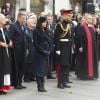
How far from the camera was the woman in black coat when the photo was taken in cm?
978

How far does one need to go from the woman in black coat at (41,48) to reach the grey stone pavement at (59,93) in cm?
41

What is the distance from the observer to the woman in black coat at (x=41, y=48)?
9.78m

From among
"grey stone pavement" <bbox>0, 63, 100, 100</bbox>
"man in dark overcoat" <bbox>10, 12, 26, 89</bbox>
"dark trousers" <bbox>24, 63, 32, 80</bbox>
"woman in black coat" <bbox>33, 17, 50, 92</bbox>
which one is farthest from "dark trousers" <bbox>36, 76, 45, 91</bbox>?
"dark trousers" <bbox>24, 63, 32, 80</bbox>

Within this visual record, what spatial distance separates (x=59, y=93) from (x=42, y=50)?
107 centimetres

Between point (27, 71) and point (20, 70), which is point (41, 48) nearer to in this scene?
point (20, 70)

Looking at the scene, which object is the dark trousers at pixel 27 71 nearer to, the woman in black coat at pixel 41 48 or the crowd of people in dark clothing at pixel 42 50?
the crowd of people in dark clothing at pixel 42 50

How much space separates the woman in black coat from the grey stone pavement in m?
0.41

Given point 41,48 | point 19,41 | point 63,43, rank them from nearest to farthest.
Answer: point 41,48 < point 63,43 < point 19,41

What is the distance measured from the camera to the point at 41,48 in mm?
9758

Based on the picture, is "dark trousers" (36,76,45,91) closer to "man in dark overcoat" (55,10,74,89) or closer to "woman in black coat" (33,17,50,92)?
"woman in black coat" (33,17,50,92)

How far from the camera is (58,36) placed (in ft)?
34.1

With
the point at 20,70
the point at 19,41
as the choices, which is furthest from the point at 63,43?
the point at 20,70

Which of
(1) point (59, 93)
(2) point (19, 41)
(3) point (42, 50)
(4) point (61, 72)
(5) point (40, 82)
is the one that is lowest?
(1) point (59, 93)

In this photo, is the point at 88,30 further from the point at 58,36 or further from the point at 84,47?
the point at 58,36
